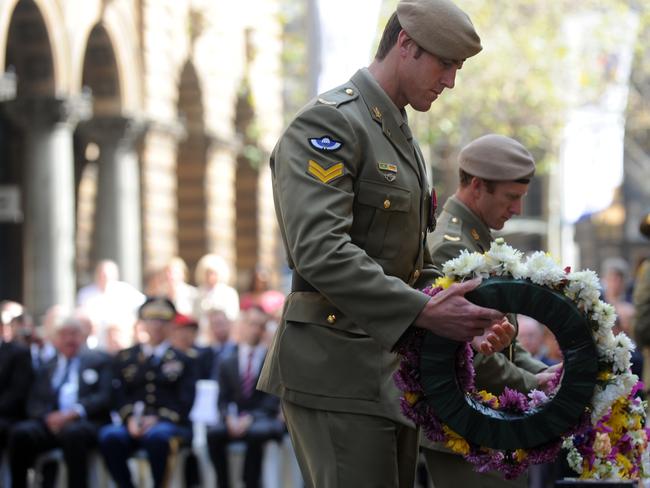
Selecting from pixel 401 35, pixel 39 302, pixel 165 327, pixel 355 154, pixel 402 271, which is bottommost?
pixel 39 302

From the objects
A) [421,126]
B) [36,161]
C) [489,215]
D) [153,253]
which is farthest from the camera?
[421,126]

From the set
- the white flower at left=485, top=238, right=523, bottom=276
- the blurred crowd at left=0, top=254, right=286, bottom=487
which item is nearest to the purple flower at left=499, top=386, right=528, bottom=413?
the white flower at left=485, top=238, right=523, bottom=276

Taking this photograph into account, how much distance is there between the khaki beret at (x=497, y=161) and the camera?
590cm

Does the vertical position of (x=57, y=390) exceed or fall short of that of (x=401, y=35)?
it falls short

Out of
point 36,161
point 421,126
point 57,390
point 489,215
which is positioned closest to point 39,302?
point 36,161

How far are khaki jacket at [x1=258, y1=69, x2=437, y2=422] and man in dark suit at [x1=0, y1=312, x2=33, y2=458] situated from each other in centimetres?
840

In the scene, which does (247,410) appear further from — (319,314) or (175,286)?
(319,314)

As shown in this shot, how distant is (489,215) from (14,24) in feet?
55.7

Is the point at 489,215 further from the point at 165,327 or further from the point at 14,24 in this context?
the point at 14,24

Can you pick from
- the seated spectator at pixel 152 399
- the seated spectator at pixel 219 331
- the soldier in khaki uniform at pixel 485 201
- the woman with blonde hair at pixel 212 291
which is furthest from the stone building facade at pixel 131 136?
the soldier in khaki uniform at pixel 485 201

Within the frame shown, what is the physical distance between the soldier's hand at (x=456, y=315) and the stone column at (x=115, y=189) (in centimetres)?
1995

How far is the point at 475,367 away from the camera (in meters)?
5.15

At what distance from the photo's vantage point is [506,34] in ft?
112

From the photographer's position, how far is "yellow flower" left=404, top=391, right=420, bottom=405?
439 centimetres
